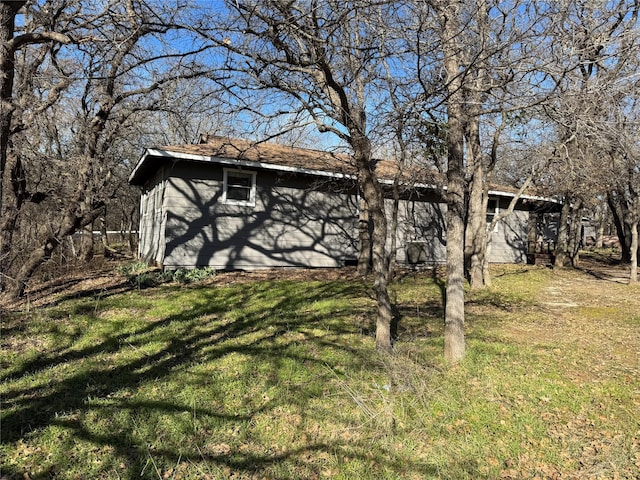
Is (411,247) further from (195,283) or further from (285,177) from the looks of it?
(195,283)

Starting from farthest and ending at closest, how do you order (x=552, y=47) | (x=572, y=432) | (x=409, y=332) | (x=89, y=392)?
(x=409, y=332), (x=552, y=47), (x=89, y=392), (x=572, y=432)

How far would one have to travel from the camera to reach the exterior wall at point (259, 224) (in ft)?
33.1

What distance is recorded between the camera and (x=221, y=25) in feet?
14.4

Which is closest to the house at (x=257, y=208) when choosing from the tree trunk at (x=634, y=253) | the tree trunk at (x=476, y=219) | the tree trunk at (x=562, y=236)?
the tree trunk at (x=476, y=219)

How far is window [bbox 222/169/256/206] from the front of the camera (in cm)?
1064

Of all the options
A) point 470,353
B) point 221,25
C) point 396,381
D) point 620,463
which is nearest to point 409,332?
point 470,353

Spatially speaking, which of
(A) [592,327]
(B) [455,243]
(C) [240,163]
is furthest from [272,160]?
(A) [592,327]

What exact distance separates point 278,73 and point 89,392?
4.23 m

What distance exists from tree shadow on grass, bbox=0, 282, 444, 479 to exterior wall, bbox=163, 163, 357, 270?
160 inches

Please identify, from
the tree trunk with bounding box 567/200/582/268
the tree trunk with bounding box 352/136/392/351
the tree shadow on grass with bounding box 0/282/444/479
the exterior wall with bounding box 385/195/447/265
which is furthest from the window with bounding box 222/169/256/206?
the tree trunk with bounding box 567/200/582/268

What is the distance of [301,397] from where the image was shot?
3.78 meters

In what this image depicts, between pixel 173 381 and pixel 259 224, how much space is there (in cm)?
737

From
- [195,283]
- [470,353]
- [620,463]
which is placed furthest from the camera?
[195,283]

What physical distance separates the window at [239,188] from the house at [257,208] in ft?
0.09
